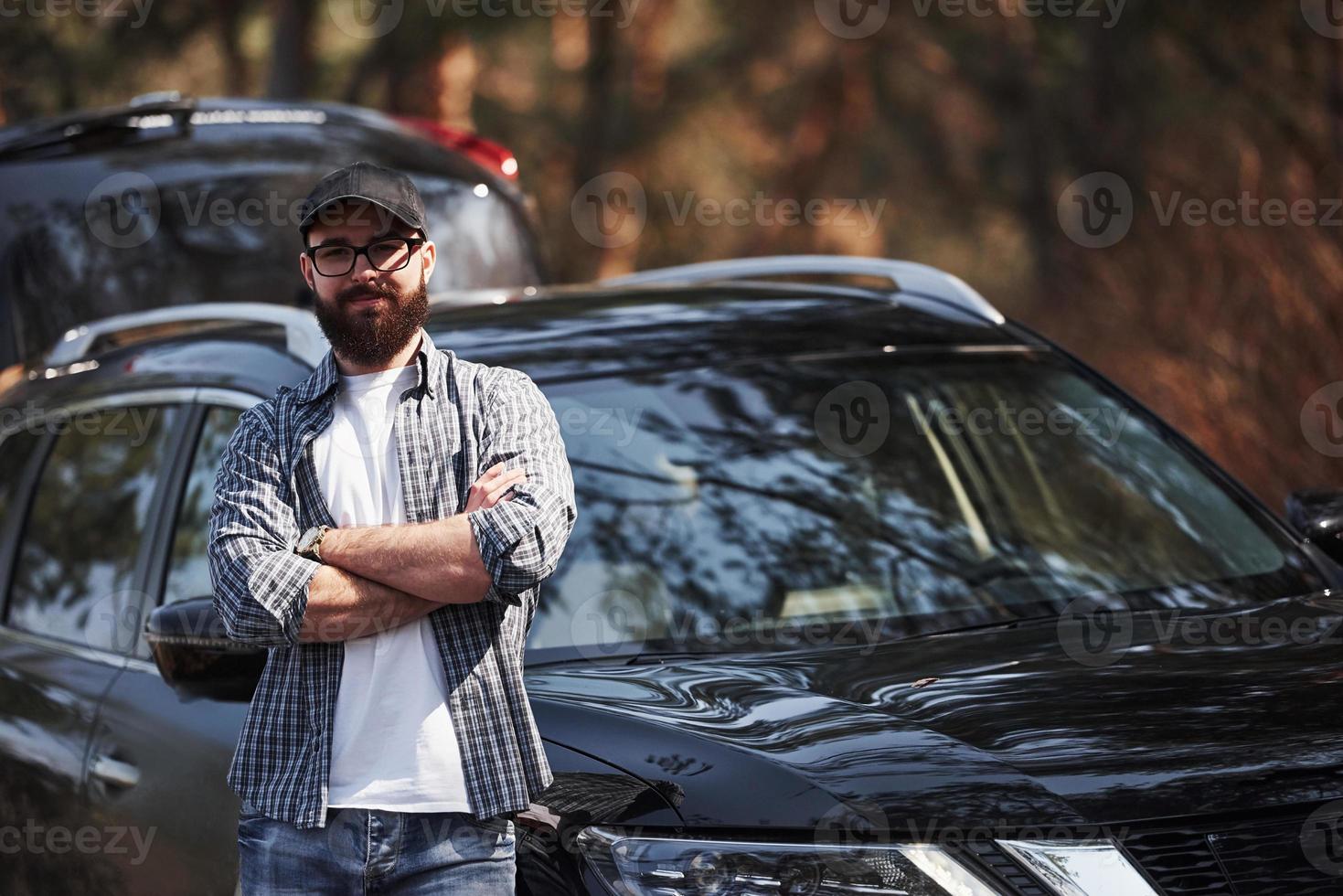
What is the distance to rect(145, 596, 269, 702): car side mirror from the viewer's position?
11.4ft

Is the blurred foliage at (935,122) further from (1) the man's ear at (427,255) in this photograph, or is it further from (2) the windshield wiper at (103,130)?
(1) the man's ear at (427,255)

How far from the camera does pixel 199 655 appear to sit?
3574 mm

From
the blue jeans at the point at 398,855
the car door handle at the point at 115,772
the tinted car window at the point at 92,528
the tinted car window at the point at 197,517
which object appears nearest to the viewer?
the blue jeans at the point at 398,855

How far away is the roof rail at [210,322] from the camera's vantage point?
412cm

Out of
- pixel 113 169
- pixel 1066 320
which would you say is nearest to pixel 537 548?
pixel 113 169

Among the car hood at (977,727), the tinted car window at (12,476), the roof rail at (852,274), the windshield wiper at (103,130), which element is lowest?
the car hood at (977,727)

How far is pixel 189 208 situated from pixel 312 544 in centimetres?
393

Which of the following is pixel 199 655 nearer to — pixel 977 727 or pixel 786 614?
pixel 786 614

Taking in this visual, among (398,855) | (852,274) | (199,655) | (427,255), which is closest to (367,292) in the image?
(427,255)

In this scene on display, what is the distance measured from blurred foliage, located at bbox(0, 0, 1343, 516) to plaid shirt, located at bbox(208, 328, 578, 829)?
5855 mm

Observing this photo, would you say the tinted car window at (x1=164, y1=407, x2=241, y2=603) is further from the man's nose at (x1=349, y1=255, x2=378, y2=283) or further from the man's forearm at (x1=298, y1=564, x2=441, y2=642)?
the man's forearm at (x1=298, y1=564, x2=441, y2=642)

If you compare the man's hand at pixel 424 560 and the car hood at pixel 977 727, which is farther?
the man's hand at pixel 424 560

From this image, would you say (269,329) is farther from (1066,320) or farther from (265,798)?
(1066,320)

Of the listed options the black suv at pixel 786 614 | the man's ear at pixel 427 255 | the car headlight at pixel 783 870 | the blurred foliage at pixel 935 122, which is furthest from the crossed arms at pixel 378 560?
the blurred foliage at pixel 935 122
